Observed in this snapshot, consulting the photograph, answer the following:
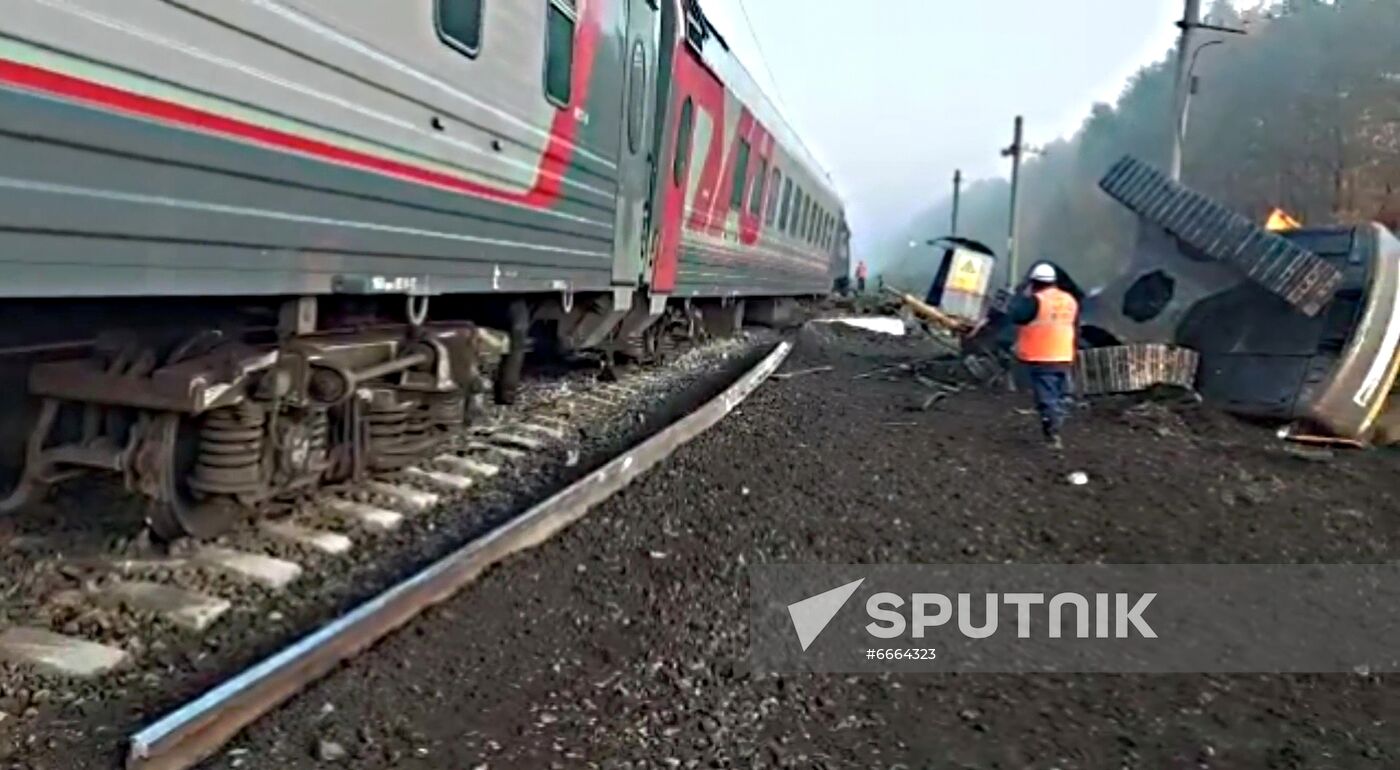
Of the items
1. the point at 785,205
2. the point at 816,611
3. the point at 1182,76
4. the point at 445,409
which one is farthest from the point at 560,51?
the point at 1182,76

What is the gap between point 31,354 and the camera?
4.06 meters

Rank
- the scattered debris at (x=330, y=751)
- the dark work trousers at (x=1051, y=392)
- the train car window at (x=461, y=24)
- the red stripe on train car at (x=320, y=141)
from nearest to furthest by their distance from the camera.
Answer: the red stripe on train car at (x=320, y=141), the scattered debris at (x=330, y=751), the train car window at (x=461, y=24), the dark work trousers at (x=1051, y=392)

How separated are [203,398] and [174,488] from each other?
529 mm

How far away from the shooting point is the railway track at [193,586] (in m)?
3.27

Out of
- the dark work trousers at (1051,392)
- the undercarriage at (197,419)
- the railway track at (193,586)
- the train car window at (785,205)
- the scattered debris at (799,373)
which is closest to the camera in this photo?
the railway track at (193,586)

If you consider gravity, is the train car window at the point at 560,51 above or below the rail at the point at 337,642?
above

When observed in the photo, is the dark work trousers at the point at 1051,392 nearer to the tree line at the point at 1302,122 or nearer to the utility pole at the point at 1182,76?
the utility pole at the point at 1182,76

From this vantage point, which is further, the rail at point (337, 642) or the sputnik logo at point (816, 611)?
the sputnik logo at point (816, 611)

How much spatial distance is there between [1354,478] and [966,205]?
109 m

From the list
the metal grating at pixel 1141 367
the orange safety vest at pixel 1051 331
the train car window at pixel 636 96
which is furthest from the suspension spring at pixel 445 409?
the metal grating at pixel 1141 367

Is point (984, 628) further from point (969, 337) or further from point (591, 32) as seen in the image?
point (969, 337)

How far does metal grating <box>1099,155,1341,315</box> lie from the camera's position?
9211 millimetres

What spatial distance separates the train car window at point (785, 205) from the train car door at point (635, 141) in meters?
8.34

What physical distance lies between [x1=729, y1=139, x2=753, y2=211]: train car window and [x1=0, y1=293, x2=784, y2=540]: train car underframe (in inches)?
292
